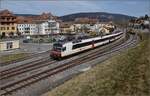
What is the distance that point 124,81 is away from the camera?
51.5 feet

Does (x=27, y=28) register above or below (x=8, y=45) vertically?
above

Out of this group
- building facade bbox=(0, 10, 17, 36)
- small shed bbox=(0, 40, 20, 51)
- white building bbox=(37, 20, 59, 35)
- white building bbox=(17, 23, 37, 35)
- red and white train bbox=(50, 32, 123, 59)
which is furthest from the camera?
white building bbox=(17, 23, 37, 35)

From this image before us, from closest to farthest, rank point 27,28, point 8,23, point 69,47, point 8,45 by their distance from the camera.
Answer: point 69,47 → point 8,45 → point 8,23 → point 27,28

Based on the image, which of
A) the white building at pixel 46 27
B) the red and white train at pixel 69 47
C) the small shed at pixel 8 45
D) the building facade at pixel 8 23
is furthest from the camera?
the white building at pixel 46 27

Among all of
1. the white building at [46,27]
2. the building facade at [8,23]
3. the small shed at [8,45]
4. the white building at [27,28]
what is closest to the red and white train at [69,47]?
the small shed at [8,45]

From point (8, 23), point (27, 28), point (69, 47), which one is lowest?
point (69, 47)

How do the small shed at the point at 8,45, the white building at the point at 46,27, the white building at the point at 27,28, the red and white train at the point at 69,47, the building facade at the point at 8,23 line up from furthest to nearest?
the white building at the point at 27,28 < the white building at the point at 46,27 < the building facade at the point at 8,23 < the small shed at the point at 8,45 < the red and white train at the point at 69,47

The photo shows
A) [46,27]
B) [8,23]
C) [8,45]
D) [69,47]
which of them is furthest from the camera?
[46,27]

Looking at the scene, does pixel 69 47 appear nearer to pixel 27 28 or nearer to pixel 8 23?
pixel 8 23

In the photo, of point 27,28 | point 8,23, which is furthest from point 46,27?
point 8,23

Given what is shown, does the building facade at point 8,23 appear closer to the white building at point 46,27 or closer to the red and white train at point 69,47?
the white building at point 46,27

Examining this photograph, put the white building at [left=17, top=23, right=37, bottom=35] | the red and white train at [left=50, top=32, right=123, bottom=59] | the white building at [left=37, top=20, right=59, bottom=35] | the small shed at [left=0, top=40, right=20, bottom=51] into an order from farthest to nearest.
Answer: the white building at [left=17, top=23, right=37, bottom=35], the white building at [left=37, top=20, right=59, bottom=35], the small shed at [left=0, top=40, right=20, bottom=51], the red and white train at [left=50, top=32, right=123, bottom=59]

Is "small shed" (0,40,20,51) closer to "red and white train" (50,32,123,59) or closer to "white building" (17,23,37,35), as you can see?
"red and white train" (50,32,123,59)

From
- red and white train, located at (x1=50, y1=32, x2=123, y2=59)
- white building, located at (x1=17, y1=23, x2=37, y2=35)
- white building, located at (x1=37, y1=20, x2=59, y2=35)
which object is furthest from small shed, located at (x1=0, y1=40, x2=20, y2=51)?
white building, located at (x1=17, y1=23, x2=37, y2=35)
